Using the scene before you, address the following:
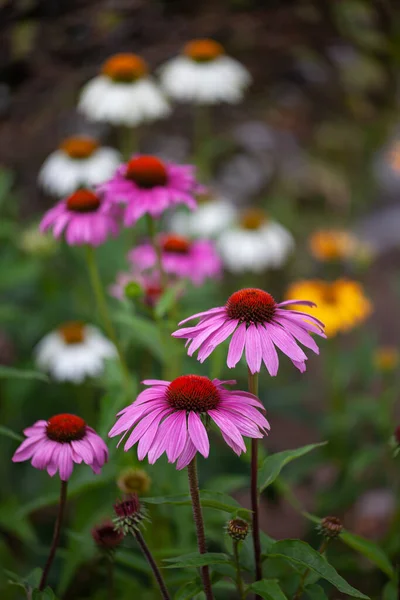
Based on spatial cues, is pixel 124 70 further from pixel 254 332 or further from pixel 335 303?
pixel 254 332

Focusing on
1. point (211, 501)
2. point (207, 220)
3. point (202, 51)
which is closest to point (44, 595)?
point (211, 501)

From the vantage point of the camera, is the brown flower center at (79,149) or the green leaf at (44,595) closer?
the green leaf at (44,595)

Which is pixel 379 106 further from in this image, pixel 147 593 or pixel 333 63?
pixel 147 593

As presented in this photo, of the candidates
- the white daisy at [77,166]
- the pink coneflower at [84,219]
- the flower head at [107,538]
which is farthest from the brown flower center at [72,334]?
the flower head at [107,538]

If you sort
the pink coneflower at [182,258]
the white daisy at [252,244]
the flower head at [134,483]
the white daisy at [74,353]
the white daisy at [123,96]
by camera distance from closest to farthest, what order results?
1. the flower head at [134,483]
2. the pink coneflower at [182,258]
3. the white daisy at [74,353]
4. the white daisy at [123,96]
5. the white daisy at [252,244]

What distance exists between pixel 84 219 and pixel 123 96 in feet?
3.09

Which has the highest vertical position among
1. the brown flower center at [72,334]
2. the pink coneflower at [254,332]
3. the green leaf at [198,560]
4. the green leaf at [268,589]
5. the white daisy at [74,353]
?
the brown flower center at [72,334]

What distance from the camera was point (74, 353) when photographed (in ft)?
6.14

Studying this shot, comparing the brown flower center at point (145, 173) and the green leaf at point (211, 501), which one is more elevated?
the brown flower center at point (145, 173)

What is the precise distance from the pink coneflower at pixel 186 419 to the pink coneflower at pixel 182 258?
34.6 inches

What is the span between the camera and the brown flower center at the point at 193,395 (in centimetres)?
78

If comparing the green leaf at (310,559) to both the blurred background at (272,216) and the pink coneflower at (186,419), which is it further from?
the blurred background at (272,216)

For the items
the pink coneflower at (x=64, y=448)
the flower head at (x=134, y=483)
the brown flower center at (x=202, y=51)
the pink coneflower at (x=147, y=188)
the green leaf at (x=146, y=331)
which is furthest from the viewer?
the brown flower center at (x=202, y=51)

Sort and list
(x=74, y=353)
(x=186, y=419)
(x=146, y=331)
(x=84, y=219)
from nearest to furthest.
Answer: (x=186, y=419) → (x=84, y=219) → (x=146, y=331) → (x=74, y=353)
